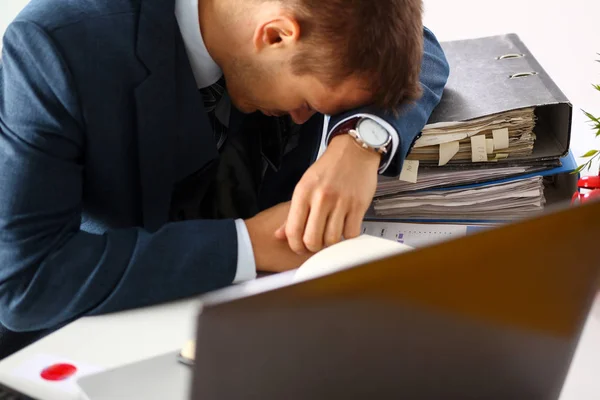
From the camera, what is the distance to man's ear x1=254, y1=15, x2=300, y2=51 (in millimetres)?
906

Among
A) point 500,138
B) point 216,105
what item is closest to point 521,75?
point 500,138

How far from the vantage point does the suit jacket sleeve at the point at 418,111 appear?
110cm

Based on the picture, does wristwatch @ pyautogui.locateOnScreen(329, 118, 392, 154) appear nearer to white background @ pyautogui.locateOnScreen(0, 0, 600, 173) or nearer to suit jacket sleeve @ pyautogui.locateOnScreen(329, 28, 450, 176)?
suit jacket sleeve @ pyautogui.locateOnScreen(329, 28, 450, 176)

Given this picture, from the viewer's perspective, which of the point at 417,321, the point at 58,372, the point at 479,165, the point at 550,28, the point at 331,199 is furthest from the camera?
the point at 550,28

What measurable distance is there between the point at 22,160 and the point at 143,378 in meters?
0.31

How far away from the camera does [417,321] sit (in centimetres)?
42

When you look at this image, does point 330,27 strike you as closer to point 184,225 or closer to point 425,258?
point 184,225

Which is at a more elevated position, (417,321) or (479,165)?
(417,321)

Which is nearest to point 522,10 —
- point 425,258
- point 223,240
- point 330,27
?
point 330,27

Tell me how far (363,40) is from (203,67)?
268 millimetres

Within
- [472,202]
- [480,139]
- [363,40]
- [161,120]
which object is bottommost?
[472,202]

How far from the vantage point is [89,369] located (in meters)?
0.78

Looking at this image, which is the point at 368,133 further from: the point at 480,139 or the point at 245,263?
the point at 245,263

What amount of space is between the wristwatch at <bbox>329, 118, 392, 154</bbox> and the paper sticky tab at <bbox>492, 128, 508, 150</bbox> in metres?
0.21
